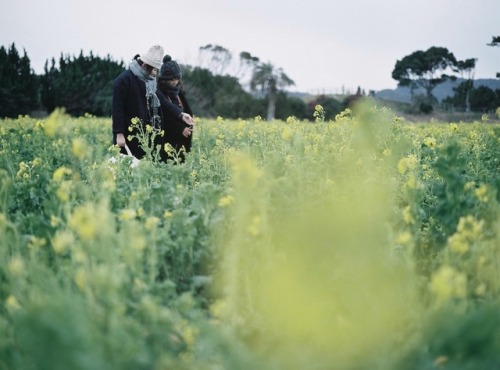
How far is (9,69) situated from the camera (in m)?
33.2

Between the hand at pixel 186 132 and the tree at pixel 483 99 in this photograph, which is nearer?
the hand at pixel 186 132

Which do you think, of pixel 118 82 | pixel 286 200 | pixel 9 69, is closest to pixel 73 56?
pixel 9 69

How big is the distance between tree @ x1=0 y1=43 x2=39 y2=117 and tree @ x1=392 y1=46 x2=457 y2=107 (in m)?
57.6

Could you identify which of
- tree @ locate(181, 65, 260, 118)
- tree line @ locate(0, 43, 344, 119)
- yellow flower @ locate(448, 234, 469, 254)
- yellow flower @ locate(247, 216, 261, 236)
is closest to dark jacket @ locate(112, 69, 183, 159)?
yellow flower @ locate(247, 216, 261, 236)

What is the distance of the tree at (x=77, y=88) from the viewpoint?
115 feet

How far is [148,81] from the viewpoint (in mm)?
6250

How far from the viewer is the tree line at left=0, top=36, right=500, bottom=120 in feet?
110

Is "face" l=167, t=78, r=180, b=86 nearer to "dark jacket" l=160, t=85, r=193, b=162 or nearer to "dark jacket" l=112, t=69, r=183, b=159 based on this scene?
"dark jacket" l=160, t=85, r=193, b=162

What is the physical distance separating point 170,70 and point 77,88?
31.9 metres

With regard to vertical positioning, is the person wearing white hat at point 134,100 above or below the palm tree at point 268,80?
below

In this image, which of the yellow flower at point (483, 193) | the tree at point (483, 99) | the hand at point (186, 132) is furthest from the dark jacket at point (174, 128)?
the tree at point (483, 99)

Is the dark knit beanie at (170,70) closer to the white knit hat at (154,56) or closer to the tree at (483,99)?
the white knit hat at (154,56)

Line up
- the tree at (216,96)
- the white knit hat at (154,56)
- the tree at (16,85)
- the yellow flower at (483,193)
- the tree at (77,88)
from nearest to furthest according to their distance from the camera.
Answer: the yellow flower at (483,193) < the white knit hat at (154,56) < the tree at (16,85) < the tree at (77,88) < the tree at (216,96)

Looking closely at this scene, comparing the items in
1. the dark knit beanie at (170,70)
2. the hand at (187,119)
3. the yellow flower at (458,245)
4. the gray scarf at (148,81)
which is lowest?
the yellow flower at (458,245)
